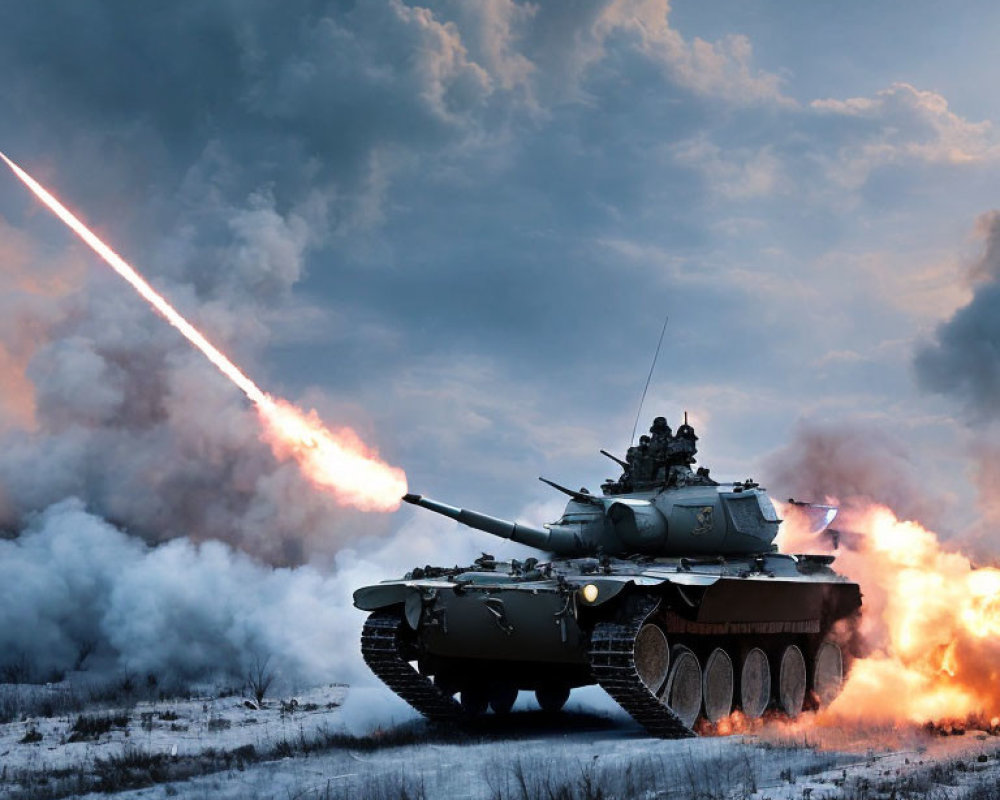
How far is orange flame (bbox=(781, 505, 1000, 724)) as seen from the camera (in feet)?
59.0

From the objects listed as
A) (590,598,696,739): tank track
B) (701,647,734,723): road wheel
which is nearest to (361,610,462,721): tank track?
(590,598,696,739): tank track

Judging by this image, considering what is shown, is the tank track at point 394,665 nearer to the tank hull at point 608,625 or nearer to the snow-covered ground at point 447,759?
the tank hull at point 608,625

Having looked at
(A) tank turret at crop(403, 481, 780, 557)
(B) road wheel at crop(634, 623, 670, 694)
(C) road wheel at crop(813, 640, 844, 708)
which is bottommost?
(C) road wheel at crop(813, 640, 844, 708)

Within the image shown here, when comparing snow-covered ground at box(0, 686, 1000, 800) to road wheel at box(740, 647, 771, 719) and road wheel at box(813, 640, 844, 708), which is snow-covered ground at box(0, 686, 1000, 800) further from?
road wheel at box(813, 640, 844, 708)

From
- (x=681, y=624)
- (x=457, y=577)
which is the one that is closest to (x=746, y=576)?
(x=681, y=624)

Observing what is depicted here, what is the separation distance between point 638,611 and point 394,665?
3.99 m

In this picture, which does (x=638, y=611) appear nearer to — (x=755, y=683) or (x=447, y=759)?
(x=447, y=759)

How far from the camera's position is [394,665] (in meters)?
17.6

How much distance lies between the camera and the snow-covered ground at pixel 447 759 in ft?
38.4

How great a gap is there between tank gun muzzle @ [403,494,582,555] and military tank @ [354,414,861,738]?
0.02 m

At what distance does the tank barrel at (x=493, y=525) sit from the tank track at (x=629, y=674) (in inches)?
129

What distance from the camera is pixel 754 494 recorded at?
795 inches

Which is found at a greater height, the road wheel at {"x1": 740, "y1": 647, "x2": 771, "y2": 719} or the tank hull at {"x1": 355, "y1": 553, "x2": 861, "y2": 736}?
the tank hull at {"x1": 355, "y1": 553, "x2": 861, "y2": 736}

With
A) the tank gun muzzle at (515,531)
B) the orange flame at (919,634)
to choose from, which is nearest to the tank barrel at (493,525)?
the tank gun muzzle at (515,531)
